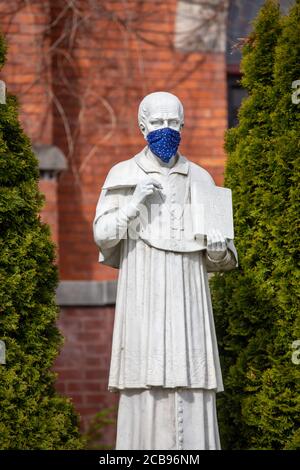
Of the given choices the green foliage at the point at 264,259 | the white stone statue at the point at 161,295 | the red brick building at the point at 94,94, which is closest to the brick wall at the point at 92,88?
the red brick building at the point at 94,94

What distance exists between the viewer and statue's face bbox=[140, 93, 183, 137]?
6914 millimetres

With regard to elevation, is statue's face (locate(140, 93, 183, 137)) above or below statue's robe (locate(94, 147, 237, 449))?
above

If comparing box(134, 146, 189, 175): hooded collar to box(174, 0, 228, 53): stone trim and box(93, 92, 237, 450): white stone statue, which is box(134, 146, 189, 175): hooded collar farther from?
box(174, 0, 228, 53): stone trim

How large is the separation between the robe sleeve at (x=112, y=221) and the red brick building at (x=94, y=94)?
13.1ft

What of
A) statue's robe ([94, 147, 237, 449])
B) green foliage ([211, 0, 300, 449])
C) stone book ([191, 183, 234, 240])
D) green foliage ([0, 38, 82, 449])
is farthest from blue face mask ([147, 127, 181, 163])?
green foliage ([211, 0, 300, 449])

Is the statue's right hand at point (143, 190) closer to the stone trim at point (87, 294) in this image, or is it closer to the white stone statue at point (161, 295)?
the white stone statue at point (161, 295)

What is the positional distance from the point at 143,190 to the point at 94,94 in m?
5.21

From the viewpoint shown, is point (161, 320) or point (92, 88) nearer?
point (161, 320)

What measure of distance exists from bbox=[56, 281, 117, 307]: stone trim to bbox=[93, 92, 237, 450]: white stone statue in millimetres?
3881

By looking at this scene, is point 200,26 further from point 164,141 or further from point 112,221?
point 112,221

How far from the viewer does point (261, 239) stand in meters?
8.48

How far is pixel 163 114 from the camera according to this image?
6910mm

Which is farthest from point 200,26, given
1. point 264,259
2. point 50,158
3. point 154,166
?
point 154,166
